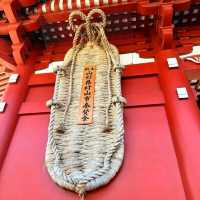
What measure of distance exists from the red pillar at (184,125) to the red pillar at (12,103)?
117 cm

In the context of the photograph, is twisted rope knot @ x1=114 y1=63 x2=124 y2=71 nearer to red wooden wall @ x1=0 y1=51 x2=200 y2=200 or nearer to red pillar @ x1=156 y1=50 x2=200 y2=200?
red wooden wall @ x1=0 y1=51 x2=200 y2=200

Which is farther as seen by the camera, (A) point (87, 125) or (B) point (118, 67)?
(B) point (118, 67)

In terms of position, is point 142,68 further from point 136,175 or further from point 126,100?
point 136,175

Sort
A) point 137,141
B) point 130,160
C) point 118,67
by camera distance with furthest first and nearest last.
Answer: point 118,67, point 137,141, point 130,160

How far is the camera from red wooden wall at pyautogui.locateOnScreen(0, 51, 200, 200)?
6.37 feet

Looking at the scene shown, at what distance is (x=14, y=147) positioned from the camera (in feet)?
7.64

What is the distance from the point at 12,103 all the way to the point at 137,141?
108 centimetres

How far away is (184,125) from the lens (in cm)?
217

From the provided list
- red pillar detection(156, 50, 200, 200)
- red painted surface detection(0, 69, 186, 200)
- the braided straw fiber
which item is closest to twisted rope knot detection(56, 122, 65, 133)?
the braided straw fiber

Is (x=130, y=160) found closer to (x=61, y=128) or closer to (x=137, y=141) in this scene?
(x=137, y=141)

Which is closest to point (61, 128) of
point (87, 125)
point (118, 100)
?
point (87, 125)

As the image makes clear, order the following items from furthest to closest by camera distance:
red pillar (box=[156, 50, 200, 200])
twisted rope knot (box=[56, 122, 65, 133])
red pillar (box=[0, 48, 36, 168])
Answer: red pillar (box=[0, 48, 36, 168]), twisted rope knot (box=[56, 122, 65, 133]), red pillar (box=[156, 50, 200, 200])

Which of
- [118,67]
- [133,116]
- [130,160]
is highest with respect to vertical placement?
[118,67]

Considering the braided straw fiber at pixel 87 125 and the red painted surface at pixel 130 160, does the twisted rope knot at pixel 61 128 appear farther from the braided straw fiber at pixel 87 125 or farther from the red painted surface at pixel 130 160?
the red painted surface at pixel 130 160
